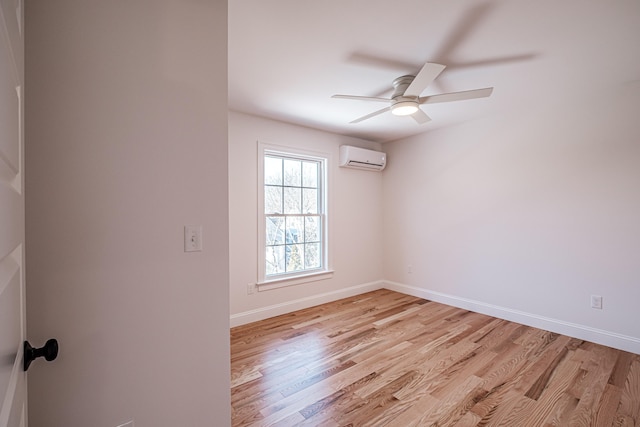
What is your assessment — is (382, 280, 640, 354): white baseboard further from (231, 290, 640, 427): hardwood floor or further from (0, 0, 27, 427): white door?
(0, 0, 27, 427): white door

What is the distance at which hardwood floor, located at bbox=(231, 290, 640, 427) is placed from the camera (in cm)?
176

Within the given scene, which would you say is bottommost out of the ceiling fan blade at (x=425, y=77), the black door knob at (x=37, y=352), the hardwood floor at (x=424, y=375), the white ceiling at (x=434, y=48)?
the hardwood floor at (x=424, y=375)

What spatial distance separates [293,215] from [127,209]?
2.62 metres

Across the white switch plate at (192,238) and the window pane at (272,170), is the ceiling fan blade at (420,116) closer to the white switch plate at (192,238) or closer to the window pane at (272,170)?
the window pane at (272,170)

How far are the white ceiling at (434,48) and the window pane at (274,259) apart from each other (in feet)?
5.79

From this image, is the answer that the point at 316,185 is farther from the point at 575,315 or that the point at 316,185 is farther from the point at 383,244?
the point at 575,315

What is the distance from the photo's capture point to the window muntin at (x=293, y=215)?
3.55 metres

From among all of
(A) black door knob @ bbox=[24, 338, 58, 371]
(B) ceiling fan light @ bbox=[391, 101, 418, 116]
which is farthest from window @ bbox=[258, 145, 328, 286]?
(A) black door knob @ bbox=[24, 338, 58, 371]

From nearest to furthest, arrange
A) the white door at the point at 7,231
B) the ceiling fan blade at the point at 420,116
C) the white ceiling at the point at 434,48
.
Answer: the white door at the point at 7,231 < the white ceiling at the point at 434,48 < the ceiling fan blade at the point at 420,116

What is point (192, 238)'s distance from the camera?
51.2 inches

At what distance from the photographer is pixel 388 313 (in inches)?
139

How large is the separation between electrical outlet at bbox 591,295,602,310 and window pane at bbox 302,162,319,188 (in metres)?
3.31

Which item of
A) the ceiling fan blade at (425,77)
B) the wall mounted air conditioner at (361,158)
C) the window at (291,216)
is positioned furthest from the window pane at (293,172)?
the ceiling fan blade at (425,77)

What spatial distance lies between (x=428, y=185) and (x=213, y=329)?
3.60 m
